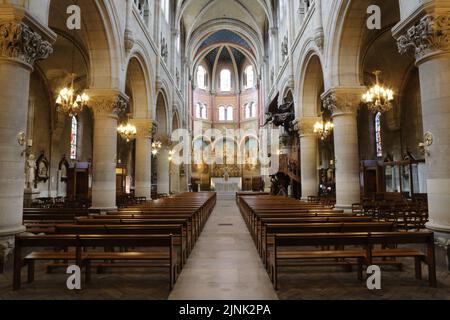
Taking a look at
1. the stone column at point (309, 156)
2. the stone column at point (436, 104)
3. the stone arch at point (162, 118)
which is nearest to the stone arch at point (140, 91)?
the stone arch at point (162, 118)

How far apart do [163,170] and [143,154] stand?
532 cm

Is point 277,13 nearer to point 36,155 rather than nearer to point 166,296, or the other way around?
point 36,155

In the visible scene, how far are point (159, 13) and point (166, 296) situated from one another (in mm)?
19137

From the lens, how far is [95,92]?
11.7m

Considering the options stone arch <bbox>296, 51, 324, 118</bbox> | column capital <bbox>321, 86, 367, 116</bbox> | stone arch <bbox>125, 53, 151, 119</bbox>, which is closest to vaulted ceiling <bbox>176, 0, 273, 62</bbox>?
stone arch <bbox>125, 53, 151, 119</bbox>

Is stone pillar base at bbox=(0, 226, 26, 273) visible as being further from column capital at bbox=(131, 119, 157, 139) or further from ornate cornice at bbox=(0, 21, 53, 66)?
column capital at bbox=(131, 119, 157, 139)

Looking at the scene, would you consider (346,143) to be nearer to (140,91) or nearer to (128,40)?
(128,40)

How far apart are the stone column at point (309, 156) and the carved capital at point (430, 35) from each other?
393 inches

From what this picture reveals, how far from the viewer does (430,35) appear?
5.60m

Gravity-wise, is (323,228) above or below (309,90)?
below

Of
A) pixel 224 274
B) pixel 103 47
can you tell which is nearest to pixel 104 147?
pixel 103 47

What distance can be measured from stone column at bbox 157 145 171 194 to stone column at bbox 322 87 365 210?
13.3 metres

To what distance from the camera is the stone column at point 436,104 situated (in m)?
5.55

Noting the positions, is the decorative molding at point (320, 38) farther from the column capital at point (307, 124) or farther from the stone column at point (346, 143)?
the column capital at point (307, 124)
